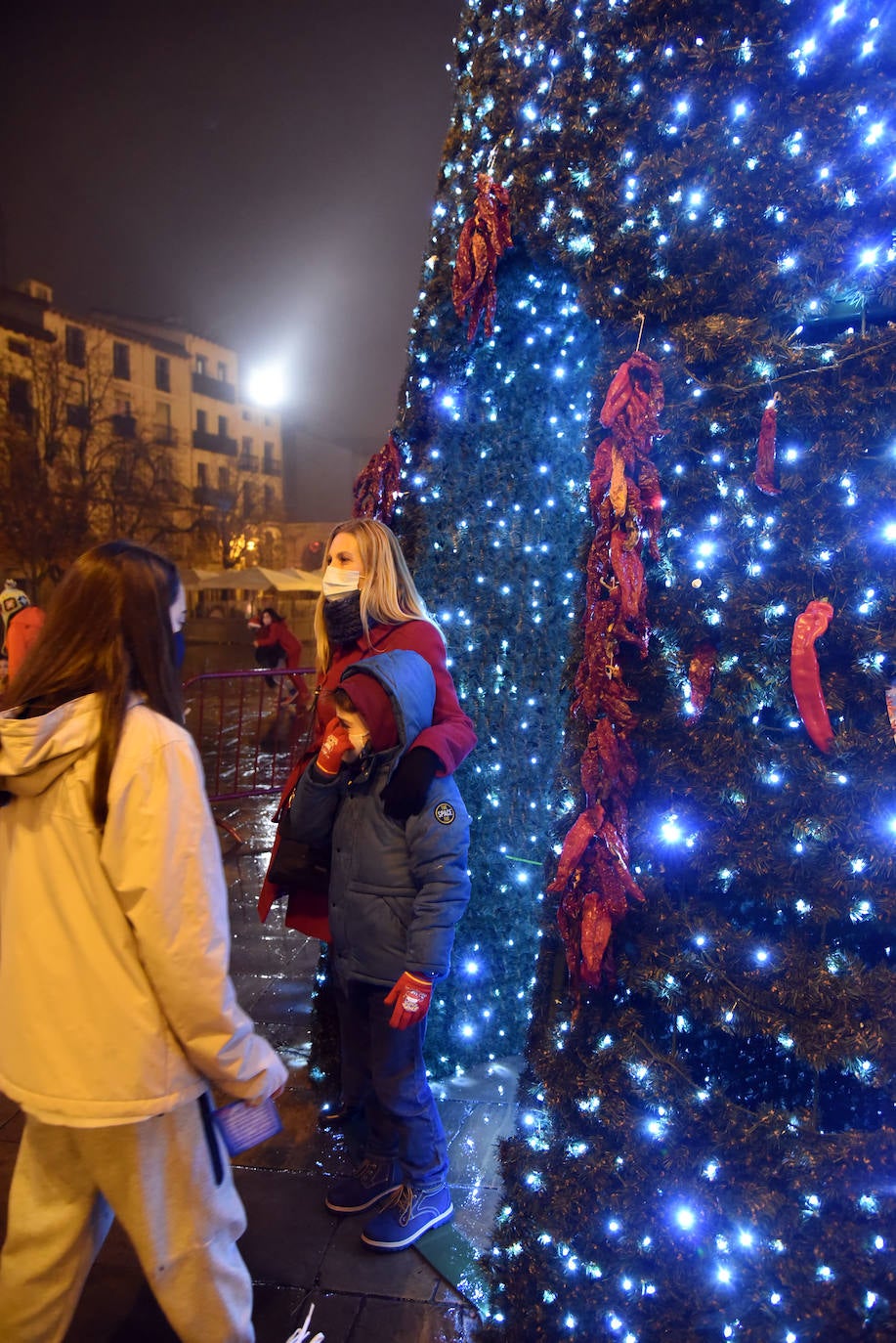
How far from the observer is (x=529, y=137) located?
9.13ft

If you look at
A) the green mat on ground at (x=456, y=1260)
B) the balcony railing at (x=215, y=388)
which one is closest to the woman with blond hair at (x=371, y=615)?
the green mat on ground at (x=456, y=1260)

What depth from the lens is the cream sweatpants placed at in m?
1.74

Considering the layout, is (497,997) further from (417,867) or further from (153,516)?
(153,516)

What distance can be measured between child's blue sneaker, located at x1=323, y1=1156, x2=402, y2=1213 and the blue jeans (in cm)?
4

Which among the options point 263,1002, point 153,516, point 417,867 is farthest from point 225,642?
point 417,867

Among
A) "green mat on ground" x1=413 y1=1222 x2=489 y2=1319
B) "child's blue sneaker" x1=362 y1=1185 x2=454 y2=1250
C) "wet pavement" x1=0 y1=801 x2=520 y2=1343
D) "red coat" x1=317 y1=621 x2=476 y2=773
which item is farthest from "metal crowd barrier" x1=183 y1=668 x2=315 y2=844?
"green mat on ground" x1=413 y1=1222 x2=489 y2=1319

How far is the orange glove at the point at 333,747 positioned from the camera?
100 inches

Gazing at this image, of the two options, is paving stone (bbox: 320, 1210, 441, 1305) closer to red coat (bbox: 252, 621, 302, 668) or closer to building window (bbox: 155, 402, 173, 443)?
red coat (bbox: 252, 621, 302, 668)

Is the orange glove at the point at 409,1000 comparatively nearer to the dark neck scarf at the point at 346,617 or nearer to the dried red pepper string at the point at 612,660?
the dried red pepper string at the point at 612,660

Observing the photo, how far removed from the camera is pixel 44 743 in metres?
1.66

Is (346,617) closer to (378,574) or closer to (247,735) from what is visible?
(378,574)

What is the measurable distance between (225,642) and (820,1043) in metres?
30.2

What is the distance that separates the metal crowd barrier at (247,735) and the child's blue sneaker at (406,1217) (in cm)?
364

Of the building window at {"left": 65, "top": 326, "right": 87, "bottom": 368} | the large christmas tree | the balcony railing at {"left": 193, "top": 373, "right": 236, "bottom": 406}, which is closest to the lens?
the large christmas tree
